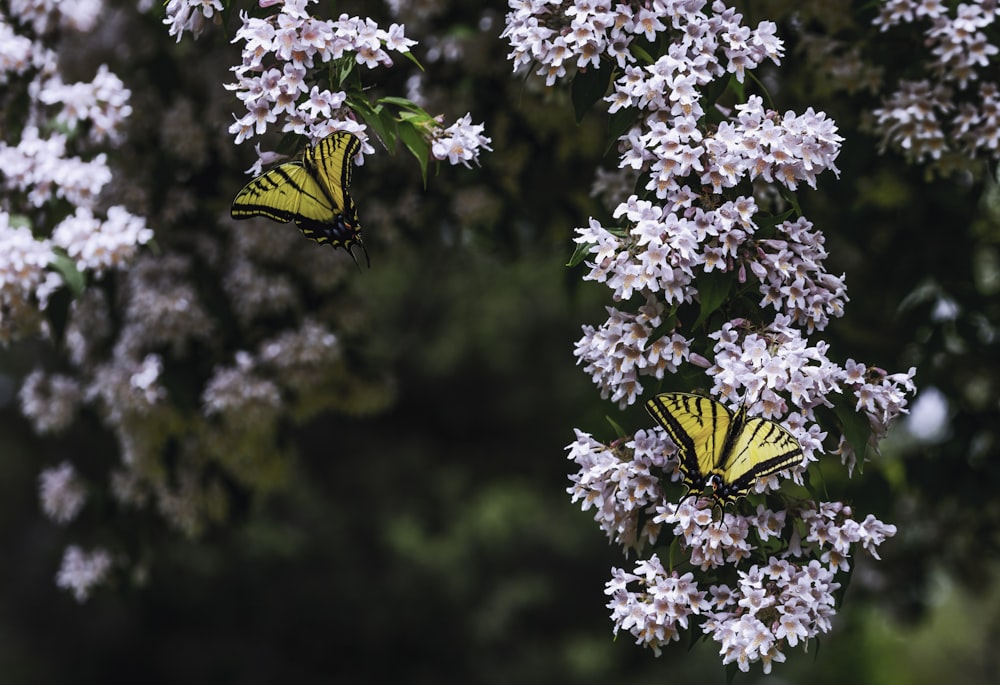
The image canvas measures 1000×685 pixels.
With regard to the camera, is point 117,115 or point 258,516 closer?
point 117,115

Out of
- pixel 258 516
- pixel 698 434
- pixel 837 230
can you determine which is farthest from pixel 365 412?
pixel 258 516

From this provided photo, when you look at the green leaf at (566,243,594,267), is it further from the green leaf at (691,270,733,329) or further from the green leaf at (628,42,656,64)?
the green leaf at (628,42,656,64)

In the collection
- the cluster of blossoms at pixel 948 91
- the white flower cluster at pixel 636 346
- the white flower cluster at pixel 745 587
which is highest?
the cluster of blossoms at pixel 948 91

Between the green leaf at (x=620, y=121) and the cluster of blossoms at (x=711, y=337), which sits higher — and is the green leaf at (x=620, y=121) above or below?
above

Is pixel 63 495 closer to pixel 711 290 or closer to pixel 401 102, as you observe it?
pixel 401 102

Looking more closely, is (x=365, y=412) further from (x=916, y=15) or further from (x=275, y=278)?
(x=916, y=15)

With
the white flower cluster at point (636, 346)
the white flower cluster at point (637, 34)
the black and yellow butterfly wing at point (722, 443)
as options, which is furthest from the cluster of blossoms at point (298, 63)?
the black and yellow butterfly wing at point (722, 443)

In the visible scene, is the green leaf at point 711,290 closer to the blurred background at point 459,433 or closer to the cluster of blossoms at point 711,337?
the cluster of blossoms at point 711,337
